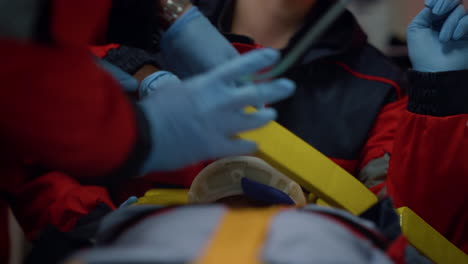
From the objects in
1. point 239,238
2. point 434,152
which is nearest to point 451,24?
point 434,152

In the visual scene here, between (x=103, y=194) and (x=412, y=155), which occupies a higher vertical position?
(x=412, y=155)

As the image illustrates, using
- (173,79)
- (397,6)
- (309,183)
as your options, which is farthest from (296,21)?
(397,6)

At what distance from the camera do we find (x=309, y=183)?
739 millimetres

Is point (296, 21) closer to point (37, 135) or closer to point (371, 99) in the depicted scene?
point (371, 99)

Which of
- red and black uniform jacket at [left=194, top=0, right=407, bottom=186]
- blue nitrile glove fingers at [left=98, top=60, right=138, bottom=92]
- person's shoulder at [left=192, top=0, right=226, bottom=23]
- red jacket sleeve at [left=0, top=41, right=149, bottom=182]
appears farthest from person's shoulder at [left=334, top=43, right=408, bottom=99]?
red jacket sleeve at [left=0, top=41, right=149, bottom=182]

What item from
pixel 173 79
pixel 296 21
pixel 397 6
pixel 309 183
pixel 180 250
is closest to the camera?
pixel 180 250

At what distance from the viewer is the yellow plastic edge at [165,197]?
757mm

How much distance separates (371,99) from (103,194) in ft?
1.80

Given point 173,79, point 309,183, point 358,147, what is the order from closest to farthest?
point 309,183, point 173,79, point 358,147

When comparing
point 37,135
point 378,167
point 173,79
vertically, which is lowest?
point 378,167

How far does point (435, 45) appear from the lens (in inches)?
34.0

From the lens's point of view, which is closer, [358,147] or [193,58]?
[193,58]

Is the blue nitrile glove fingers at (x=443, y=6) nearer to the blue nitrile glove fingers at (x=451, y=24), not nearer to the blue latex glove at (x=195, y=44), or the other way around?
the blue nitrile glove fingers at (x=451, y=24)

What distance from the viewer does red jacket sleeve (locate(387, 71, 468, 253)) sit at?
31.3 inches
